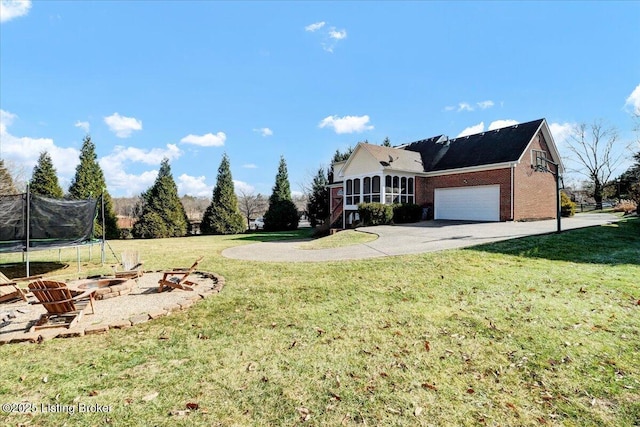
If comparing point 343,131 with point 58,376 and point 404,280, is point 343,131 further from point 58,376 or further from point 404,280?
point 58,376

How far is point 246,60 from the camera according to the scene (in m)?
13.9

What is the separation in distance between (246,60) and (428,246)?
1145 centimetres

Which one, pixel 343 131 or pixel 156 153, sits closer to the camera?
pixel 156 153

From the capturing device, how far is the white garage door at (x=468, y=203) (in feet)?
60.5

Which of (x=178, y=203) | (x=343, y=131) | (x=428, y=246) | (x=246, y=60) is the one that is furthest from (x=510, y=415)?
(x=343, y=131)

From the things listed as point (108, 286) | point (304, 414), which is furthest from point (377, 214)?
point (304, 414)

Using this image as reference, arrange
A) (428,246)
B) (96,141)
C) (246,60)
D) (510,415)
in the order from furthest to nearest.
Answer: (96,141) → (246,60) → (428,246) → (510,415)

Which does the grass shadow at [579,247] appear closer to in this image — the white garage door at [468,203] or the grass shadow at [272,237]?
the white garage door at [468,203]

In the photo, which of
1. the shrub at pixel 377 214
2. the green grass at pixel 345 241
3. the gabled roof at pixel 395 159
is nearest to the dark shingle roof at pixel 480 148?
the gabled roof at pixel 395 159

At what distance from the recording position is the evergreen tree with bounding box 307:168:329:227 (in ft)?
98.6

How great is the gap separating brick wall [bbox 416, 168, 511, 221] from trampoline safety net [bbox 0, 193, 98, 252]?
1885 centimetres

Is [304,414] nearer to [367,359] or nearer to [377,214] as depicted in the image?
[367,359]

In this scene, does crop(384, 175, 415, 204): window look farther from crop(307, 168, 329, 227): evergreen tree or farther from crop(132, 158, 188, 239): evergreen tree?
crop(132, 158, 188, 239): evergreen tree

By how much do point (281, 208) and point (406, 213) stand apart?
38.3 ft
